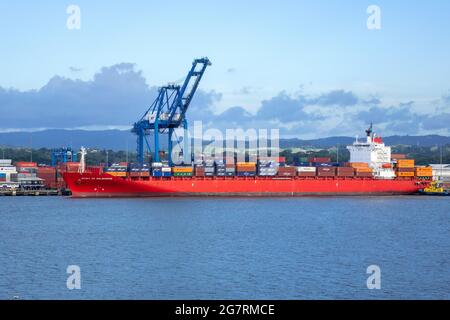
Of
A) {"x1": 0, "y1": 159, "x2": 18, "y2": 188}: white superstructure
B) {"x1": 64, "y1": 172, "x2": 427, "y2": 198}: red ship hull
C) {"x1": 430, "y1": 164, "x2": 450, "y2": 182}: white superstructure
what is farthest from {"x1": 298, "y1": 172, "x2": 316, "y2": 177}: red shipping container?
{"x1": 0, "y1": 159, "x2": 18, "y2": 188}: white superstructure

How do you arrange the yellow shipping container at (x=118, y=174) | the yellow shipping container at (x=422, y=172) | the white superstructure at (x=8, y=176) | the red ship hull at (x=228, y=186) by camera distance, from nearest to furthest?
the red ship hull at (x=228, y=186)
the yellow shipping container at (x=118, y=174)
the yellow shipping container at (x=422, y=172)
the white superstructure at (x=8, y=176)

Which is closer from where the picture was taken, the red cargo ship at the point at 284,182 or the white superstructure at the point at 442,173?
the red cargo ship at the point at 284,182

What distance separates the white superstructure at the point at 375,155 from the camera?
5088cm

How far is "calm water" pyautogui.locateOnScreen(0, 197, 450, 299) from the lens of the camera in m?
15.0

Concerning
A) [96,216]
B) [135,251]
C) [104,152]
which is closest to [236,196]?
[96,216]

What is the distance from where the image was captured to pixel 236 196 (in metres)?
46.1

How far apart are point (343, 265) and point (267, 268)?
205 centimetres

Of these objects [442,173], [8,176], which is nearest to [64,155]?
[8,176]

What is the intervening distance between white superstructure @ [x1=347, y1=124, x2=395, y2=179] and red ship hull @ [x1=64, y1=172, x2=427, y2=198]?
3.38 feet

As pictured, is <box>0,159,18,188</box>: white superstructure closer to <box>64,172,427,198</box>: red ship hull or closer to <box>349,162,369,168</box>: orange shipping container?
<box>64,172,427,198</box>: red ship hull

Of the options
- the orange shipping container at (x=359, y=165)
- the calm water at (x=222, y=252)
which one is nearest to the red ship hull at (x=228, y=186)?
the orange shipping container at (x=359, y=165)

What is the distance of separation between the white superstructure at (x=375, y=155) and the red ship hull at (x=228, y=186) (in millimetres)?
1029
